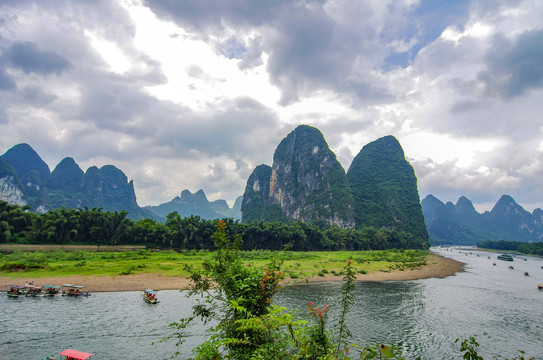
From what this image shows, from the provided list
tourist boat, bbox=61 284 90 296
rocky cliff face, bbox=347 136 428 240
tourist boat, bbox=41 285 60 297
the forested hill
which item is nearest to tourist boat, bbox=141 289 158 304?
tourist boat, bbox=61 284 90 296

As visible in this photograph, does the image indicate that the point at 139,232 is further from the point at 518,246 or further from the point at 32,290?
the point at 518,246

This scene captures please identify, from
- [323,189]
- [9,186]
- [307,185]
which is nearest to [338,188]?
[323,189]

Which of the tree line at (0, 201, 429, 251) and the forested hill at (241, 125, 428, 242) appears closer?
the tree line at (0, 201, 429, 251)

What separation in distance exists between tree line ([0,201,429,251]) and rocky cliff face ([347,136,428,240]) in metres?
54.7

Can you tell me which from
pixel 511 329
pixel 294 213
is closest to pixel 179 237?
pixel 511 329

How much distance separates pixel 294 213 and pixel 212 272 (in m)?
161

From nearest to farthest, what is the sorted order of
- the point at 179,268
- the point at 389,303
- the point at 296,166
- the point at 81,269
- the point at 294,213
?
the point at 389,303 → the point at 81,269 → the point at 179,268 → the point at 294,213 → the point at 296,166

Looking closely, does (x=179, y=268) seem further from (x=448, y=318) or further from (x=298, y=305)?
(x=448, y=318)

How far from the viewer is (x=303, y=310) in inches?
995

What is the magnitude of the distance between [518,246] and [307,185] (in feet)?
359

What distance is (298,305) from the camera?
89.1 feet

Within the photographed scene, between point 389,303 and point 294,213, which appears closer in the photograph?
point 389,303

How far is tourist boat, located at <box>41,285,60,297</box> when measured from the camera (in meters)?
27.3

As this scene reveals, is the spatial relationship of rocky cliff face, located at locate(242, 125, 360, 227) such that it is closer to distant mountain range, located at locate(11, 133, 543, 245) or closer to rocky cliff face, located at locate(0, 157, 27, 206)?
distant mountain range, located at locate(11, 133, 543, 245)
